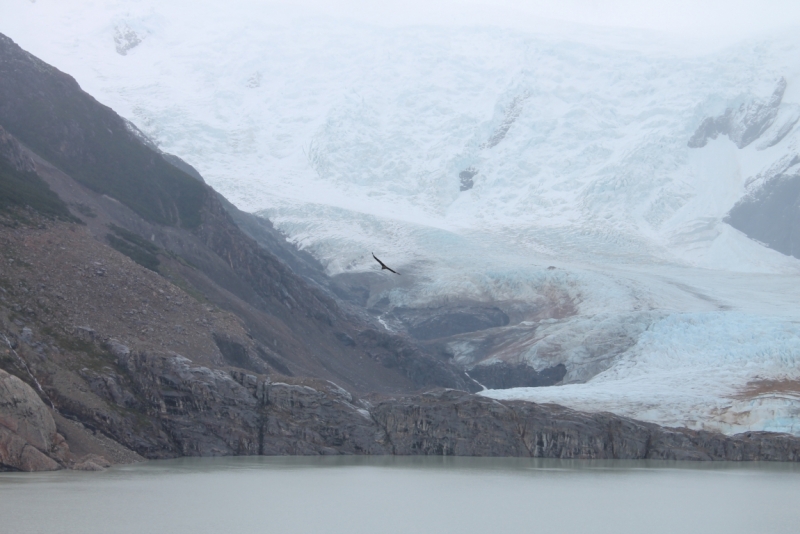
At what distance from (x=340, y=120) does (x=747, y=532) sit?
12764 centimetres

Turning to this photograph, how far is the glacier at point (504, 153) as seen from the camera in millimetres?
93062

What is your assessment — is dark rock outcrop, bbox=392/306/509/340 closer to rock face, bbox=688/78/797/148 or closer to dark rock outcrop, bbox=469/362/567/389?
dark rock outcrop, bbox=469/362/567/389

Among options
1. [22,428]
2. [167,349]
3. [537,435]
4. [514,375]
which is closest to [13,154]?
[167,349]

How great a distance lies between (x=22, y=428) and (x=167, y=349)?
14148 mm

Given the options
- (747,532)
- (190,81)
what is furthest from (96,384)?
(190,81)

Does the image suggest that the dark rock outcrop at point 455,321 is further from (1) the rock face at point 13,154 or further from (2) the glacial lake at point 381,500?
(2) the glacial lake at point 381,500

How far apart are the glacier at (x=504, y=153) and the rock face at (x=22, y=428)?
45953 mm

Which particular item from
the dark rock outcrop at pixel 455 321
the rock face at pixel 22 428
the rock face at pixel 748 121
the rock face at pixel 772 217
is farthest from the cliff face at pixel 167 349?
the rock face at pixel 748 121

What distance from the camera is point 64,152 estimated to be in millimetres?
72688

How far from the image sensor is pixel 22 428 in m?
35.7

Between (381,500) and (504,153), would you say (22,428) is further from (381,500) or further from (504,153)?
(504,153)

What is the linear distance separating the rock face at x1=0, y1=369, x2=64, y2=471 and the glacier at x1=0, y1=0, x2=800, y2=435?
151 ft

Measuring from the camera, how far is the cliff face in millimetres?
42594

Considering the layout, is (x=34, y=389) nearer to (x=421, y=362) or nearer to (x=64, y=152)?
(x=64, y=152)
